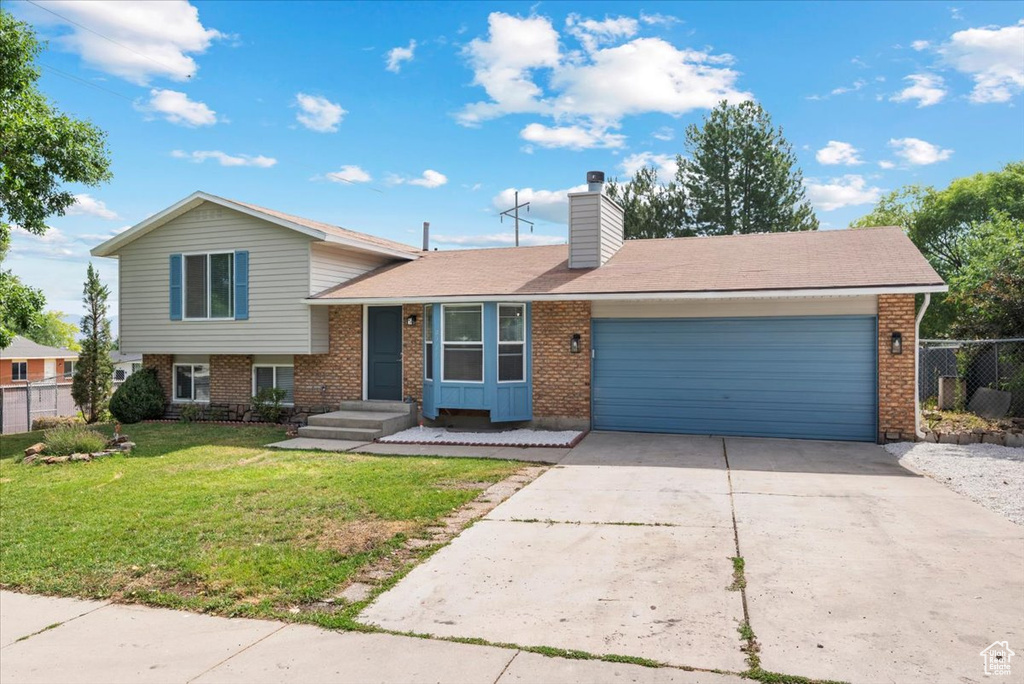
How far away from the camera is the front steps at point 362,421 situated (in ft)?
37.9

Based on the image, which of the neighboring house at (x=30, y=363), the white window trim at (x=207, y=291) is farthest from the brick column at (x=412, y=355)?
the neighboring house at (x=30, y=363)

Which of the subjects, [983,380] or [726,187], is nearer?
[983,380]

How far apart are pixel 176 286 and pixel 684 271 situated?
34.9ft

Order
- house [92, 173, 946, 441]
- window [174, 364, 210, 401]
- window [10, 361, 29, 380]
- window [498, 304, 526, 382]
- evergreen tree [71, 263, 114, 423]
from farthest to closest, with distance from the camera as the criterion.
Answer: window [10, 361, 29, 380] < evergreen tree [71, 263, 114, 423] < window [174, 364, 210, 401] < window [498, 304, 526, 382] < house [92, 173, 946, 441]

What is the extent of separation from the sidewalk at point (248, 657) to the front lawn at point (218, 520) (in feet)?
1.09

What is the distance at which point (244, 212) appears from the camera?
1287 cm

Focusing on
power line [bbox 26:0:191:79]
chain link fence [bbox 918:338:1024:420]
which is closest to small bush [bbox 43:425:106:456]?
power line [bbox 26:0:191:79]

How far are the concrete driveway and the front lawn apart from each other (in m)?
0.84

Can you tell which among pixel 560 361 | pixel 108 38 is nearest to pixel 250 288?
pixel 108 38

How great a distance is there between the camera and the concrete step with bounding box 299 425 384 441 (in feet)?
37.5

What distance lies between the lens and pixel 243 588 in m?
4.54

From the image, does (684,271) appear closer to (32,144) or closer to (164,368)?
(164,368)

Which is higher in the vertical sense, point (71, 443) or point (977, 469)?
point (71, 443)

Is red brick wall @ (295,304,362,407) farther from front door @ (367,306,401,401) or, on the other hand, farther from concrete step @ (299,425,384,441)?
concrete step @ (299,425,384,441)
